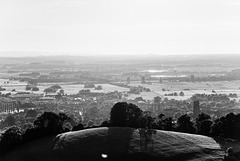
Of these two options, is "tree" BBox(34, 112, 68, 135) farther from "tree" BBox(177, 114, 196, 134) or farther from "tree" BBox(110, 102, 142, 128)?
"tree" BBox(177, 114, 196, 134)

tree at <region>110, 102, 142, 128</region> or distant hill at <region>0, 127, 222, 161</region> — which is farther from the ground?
tree at <region>110, 102, 142, 128</region>

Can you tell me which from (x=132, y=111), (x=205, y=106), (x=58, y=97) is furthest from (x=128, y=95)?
(x=132, y=111)

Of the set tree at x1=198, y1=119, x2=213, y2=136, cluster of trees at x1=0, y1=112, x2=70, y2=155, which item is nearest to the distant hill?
cluster of trees at x1=0, y1=112, x2=70, y2=155

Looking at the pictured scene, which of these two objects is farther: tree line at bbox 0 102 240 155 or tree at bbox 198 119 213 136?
tree at bbox 198 119 213 136

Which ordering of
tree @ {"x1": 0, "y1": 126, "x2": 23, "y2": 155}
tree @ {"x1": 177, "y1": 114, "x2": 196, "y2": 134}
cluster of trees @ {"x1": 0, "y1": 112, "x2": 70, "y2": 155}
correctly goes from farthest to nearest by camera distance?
tree @ {"x1": 177, "y1": 114, "x2": 196, "y2": 134} < cluster of trees @ {"x1": 0, "y1": 112, "x2": 70, "y2": 155} < tree @ {"x1": 0, "y1": 126, "x2": 23, "y2": 155}

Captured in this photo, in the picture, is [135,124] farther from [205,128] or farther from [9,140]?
[9,140]

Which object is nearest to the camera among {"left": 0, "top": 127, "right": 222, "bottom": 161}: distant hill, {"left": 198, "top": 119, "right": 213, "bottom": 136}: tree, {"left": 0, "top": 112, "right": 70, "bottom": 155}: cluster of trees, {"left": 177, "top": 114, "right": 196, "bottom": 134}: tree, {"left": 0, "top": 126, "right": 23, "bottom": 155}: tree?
{"left": 0, "top": 127, "right": 222, "bottom": 161}: distant hill

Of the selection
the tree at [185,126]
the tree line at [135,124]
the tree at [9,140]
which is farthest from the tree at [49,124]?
the tree at [185,126]

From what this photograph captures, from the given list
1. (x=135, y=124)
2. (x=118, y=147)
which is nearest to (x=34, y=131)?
(x=118, y=147)

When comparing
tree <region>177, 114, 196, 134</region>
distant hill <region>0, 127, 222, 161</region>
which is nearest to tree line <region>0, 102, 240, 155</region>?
tree <region>177, 114, 196, 134</region>

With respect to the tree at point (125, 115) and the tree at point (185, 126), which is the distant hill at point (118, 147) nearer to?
the tree at point (125, 115)
